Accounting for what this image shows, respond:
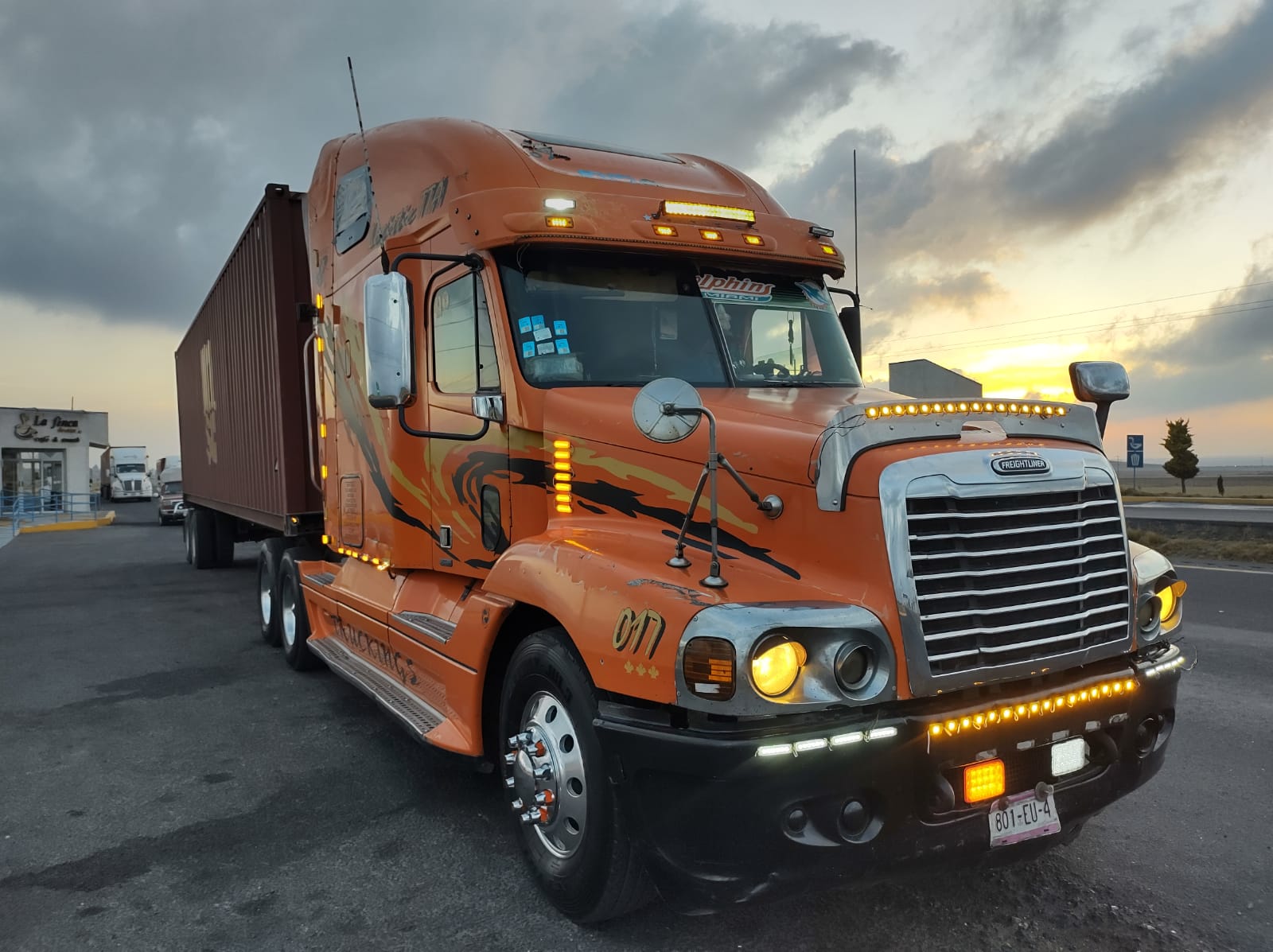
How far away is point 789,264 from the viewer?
4582mm

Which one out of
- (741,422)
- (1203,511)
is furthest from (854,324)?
(1203,511)

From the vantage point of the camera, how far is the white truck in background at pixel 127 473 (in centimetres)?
5544

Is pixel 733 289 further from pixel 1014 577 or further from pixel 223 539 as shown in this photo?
pixel 223 539

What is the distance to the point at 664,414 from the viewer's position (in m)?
2.88

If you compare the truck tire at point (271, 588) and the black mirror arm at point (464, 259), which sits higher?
the black mirror arm at point (464, 259)

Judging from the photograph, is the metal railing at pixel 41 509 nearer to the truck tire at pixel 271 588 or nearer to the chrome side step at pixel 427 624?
the truck tire at pixel 271 588

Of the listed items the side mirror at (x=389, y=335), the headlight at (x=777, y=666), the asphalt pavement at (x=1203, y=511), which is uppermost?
the side mirror at (x=389, y=335)

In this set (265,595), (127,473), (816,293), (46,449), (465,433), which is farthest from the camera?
(127,473)

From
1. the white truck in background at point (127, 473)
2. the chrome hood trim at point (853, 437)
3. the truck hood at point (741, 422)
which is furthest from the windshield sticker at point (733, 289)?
the white truck in background at point (127, 473)

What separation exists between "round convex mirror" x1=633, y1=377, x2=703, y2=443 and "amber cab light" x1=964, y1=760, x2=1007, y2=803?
134cm

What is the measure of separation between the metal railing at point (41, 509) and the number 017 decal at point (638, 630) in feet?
101

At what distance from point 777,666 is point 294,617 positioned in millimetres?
5608

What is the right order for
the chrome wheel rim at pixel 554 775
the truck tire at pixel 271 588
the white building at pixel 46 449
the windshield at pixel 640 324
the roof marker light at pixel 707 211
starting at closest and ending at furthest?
the chrome wheel rim at pixel 554 775 → the windshield at pixel 640 324 → the roof marker light at pixel 707 211 → the truck tire at pixel 271 588 → the white building at pixel 46 449

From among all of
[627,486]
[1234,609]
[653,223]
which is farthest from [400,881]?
[1234,609]
